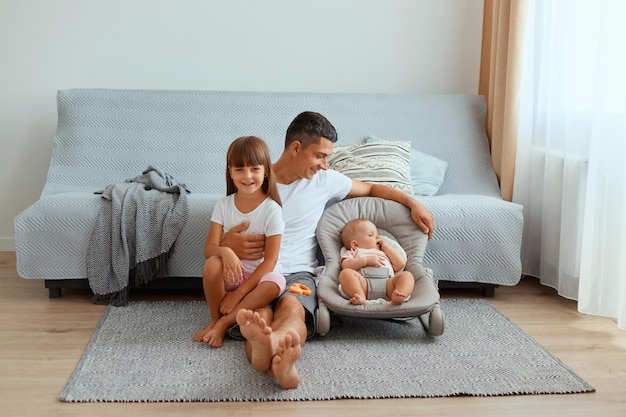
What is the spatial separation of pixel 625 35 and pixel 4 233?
3.29 m

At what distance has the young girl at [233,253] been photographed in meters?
2.76

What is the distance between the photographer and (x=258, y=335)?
229cm

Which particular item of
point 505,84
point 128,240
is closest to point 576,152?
point 505,84

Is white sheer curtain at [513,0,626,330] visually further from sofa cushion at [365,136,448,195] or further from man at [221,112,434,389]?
man at [221,112,434,389]

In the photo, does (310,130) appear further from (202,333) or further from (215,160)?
(215,160)

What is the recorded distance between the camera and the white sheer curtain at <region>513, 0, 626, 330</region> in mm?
3027

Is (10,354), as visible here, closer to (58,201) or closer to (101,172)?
(58,201)

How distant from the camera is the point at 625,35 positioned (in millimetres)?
2930

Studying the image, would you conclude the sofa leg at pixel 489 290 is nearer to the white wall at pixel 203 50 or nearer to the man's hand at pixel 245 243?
the man's hand at pixel 245 243

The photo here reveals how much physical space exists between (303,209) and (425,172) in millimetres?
986

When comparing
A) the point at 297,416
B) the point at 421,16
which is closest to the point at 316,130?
the point at 297,416

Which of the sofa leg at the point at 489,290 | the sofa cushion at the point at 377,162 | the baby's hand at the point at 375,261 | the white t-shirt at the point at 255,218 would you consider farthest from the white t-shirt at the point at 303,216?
the sofa leg at the point at 489,290

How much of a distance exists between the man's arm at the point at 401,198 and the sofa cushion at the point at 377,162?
26 centimetres

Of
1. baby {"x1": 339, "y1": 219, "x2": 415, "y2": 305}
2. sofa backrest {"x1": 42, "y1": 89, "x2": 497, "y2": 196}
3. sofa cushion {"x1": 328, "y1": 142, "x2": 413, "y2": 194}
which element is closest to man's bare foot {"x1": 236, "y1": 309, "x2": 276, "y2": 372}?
baby {"x1": 339, "y1": 219, "x2": 415, "y2": 305}
